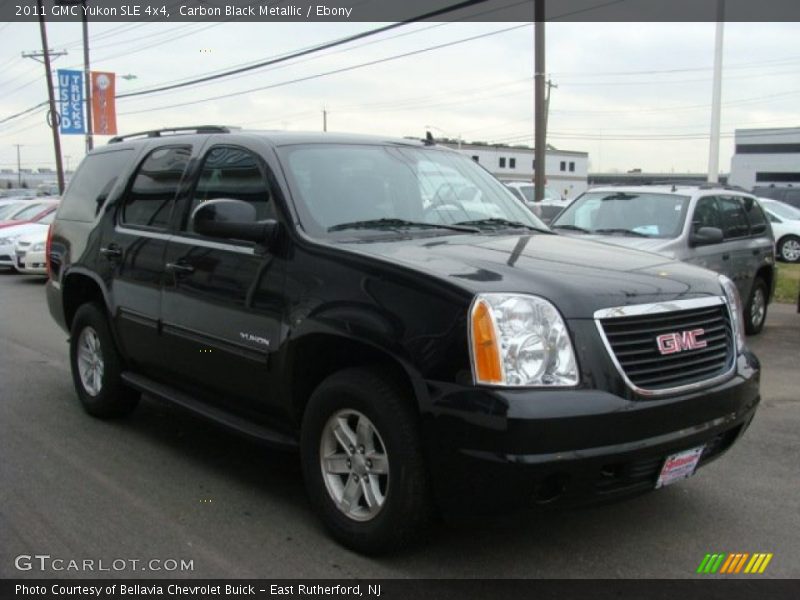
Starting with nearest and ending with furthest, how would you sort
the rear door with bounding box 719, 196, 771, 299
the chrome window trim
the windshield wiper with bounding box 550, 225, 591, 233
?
the chrome window trim, the windshield wiper with bounding box 550, 225, 591, 233, the rear door with bounding box 719, 196, 771, 299

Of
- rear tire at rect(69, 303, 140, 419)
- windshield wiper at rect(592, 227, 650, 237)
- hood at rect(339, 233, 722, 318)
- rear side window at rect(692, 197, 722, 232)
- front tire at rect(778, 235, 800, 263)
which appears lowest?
front tire at rect(778, 235, 800, 263)

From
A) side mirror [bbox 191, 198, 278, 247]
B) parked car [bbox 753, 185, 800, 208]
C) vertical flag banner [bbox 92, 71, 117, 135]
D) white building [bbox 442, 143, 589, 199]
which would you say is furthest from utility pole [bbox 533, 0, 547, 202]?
white building [bbox 442, 143, 589, 199]

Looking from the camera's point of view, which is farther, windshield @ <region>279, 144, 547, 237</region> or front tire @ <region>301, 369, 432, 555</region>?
windshield @ <region>279, 144, 547, 237</region>

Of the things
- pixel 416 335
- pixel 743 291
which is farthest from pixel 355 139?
pixel 743 291

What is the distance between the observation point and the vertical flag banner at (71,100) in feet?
96.3

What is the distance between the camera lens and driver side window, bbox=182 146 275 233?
4.18 meters

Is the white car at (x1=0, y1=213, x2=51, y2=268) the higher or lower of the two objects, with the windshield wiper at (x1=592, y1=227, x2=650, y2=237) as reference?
lower

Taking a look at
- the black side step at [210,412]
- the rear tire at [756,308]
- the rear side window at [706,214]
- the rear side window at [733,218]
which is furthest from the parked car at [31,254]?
the rear tire at [756,308]

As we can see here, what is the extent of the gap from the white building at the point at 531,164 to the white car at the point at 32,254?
220ft

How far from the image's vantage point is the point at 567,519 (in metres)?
3.94

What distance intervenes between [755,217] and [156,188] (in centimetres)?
779

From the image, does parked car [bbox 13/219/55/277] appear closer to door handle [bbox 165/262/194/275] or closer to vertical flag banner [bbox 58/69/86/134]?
door handle [bbox 165/262/194/275]

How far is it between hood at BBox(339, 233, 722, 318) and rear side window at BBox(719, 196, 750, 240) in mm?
5671

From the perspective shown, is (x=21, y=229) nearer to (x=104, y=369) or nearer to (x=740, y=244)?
(x=104, y=369)
